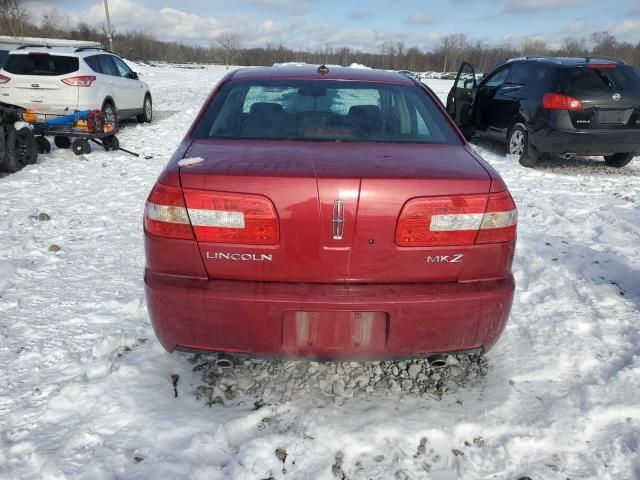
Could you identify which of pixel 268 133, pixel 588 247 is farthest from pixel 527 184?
pixel 268 133

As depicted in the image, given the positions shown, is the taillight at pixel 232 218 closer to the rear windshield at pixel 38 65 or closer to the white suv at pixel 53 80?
the white suv at pixel 53 80

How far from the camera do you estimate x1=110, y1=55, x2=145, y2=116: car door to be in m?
10.6

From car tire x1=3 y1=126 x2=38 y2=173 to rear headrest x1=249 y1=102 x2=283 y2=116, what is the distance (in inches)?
214

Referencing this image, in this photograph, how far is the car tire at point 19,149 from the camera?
21.9 ft

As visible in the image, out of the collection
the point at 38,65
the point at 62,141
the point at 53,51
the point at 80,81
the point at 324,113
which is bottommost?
the point at 62,141

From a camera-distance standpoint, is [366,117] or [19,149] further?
[19,149]

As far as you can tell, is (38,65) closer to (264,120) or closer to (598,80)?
(264,120)

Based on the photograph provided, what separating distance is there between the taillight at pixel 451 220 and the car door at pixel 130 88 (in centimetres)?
997

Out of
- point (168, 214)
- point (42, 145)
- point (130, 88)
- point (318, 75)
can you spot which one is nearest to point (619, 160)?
point (318, 75)

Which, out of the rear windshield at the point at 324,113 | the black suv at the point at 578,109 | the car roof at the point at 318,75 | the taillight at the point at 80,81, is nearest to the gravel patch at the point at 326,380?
the rear windshield at the point at 324,113

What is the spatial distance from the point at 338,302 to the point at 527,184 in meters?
5.55

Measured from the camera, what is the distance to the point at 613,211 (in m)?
5.52

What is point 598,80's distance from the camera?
687 cm

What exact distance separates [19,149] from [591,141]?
322 inches
